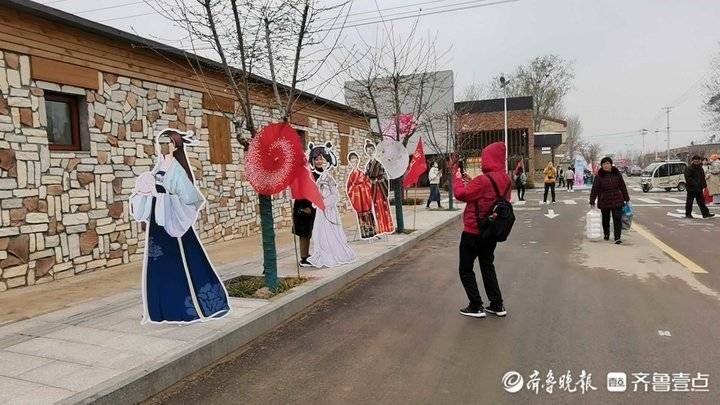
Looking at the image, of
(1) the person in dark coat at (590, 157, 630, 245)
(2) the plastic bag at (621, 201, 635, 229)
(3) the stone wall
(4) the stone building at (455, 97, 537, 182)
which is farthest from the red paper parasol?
(4) the stone building at (455, 97, 537, 182)

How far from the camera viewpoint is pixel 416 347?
15.0 feet

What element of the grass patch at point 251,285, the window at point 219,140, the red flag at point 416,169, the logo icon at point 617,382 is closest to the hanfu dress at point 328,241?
the grass patch at point 251,285

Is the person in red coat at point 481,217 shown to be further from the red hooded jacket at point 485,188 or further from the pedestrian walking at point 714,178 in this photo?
the pedestrian walking at point 714,178

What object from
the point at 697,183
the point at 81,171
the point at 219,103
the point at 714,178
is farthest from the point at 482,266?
the point at 714,178

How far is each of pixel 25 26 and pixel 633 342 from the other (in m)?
7.87

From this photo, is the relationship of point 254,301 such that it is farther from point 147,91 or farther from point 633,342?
point 147,91

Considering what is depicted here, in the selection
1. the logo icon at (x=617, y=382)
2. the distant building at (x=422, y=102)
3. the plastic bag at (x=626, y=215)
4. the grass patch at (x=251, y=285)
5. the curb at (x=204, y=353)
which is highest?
the distant building at (x=422, y=102)

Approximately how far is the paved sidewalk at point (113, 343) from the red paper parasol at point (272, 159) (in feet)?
4.36

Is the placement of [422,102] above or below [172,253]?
above

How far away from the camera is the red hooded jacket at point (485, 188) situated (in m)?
5.33

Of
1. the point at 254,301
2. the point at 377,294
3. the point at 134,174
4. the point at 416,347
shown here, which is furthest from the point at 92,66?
the point at 416,347

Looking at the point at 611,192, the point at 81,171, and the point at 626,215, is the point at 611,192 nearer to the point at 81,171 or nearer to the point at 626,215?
the point at 626,215

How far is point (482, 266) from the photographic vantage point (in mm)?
5598

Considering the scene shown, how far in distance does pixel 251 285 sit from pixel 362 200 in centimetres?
426
